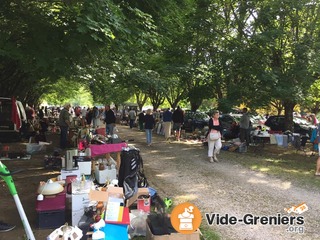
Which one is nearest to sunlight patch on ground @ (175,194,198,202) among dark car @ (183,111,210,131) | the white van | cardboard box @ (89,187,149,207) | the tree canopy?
cardboard box @ (89,187,149,207)

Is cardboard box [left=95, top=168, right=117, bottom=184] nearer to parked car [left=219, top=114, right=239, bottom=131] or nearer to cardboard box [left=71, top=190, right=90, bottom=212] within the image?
cardboard box [left=71, top=190, right=90, bottom=212]

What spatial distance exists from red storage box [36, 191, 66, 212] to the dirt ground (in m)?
0.34

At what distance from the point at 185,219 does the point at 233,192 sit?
12.2 ft

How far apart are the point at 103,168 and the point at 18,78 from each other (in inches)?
606

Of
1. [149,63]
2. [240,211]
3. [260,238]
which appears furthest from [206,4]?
[260,238]

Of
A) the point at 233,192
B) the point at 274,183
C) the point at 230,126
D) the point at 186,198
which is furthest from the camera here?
the point at 230,126

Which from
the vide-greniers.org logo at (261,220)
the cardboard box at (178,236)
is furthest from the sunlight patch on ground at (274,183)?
the cardboard box at (178,236)

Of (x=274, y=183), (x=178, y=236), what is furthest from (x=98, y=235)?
(x=274, y=183)

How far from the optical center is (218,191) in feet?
24.3

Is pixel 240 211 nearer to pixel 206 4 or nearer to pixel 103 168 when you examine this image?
pixel 103 168

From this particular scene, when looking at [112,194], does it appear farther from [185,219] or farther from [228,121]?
[228,121]

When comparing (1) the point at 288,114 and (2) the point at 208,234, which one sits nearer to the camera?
(2) the point at 208,234

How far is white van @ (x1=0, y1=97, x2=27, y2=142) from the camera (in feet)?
46.1

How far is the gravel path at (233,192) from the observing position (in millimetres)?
5258
